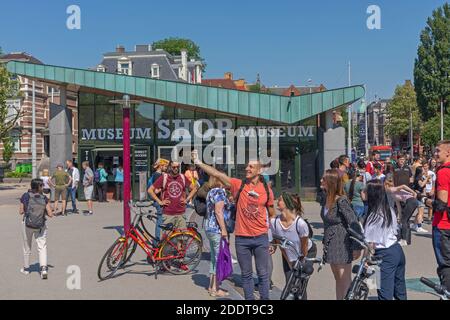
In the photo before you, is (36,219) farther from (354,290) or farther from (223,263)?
(354,290)

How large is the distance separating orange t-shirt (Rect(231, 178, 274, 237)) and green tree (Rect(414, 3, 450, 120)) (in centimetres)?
6288

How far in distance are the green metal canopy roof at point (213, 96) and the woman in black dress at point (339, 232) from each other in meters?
15.3

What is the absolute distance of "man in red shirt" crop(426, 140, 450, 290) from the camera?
581 centimetres

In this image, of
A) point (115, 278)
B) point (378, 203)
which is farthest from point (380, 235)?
point (115, 278)

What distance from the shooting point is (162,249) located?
8602 mm

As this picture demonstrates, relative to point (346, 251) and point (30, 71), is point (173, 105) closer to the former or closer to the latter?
point (30, 71)

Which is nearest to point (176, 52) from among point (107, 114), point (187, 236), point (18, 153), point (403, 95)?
point (18, 153)

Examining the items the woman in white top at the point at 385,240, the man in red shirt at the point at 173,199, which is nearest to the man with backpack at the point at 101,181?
the man in red shirt at the point at 173,199

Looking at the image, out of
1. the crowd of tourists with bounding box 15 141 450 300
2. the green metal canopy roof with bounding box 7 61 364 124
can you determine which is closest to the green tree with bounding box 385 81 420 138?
the green metal canopy roof with bounding box 7 61 364 124

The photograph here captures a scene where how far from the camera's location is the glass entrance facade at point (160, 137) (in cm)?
2261

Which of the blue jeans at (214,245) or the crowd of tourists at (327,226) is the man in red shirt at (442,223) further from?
the blue jeans at (214,245)

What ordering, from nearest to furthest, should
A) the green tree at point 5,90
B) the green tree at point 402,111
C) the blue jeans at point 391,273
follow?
the blue jeans at point 391,273, the green tree at point 5,90, the green tree at point 402,111

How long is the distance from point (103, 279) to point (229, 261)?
7.39ft

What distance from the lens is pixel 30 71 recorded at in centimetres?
2091
